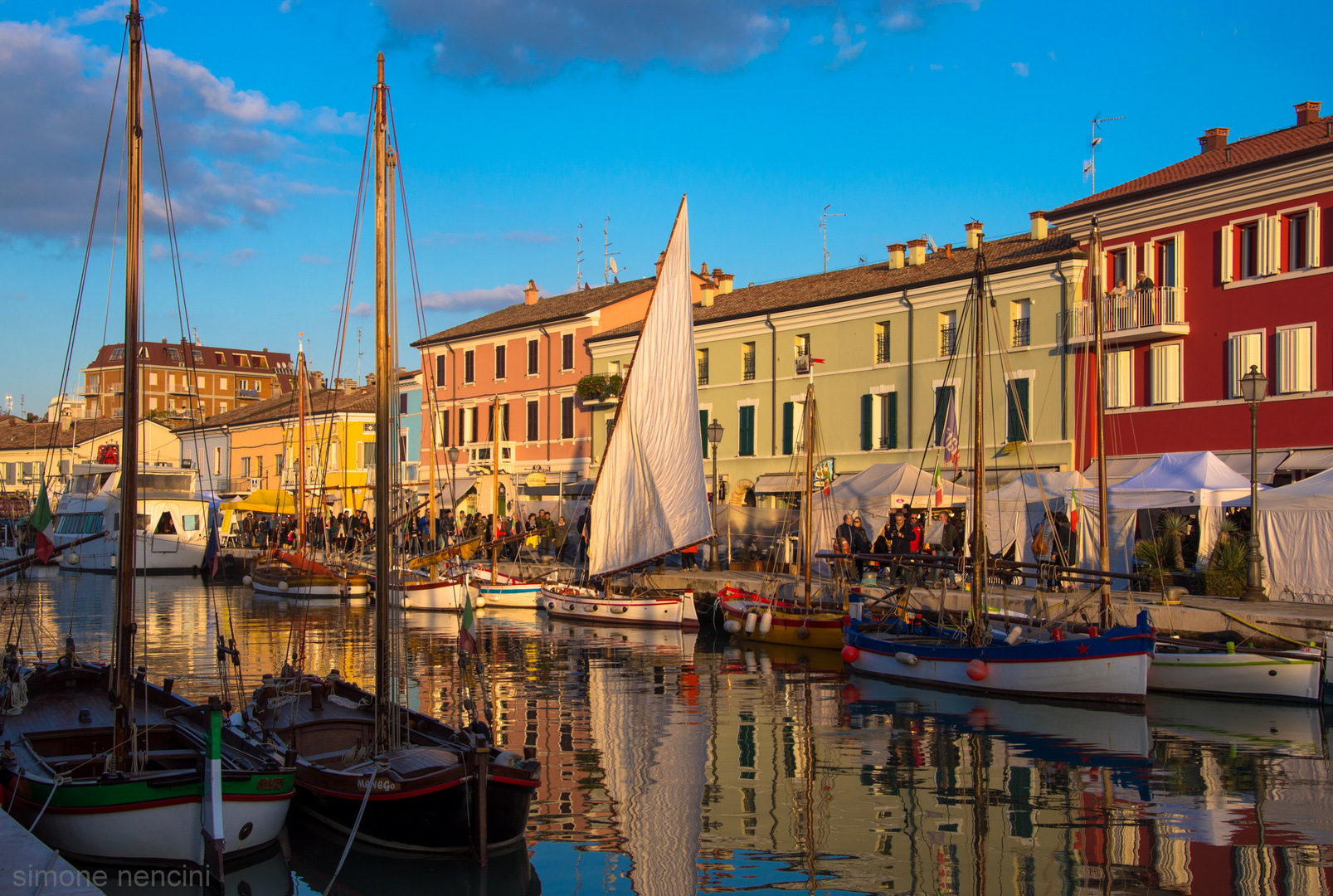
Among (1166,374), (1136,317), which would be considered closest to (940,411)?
(1136,317)

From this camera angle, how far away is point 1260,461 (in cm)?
3123

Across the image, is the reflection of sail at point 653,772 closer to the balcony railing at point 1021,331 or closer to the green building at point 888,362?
the green building at point 888,362

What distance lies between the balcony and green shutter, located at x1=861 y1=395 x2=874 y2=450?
8593mm

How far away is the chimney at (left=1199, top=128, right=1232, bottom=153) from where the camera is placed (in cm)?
3750

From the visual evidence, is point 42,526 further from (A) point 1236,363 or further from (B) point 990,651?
(A) point 1236,363

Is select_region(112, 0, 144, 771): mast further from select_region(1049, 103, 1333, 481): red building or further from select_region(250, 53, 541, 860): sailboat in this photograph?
select_region(1049, 103, 1333, 481): red building

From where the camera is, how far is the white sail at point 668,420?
87.1ft

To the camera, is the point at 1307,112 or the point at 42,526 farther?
→ the point at 1307,112

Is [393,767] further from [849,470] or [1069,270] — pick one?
[849,470]

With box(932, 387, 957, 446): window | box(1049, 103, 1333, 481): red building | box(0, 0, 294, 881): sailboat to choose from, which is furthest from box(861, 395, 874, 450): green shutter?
box(0, 0, 294, 881): sailboat

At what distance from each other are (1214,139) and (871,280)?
12.6 m

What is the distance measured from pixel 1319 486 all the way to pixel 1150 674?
22.0ft

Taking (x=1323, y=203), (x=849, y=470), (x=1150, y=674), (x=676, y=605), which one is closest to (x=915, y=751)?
(x=1150, y=674)

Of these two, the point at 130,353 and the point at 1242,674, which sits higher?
the point at 130,353
